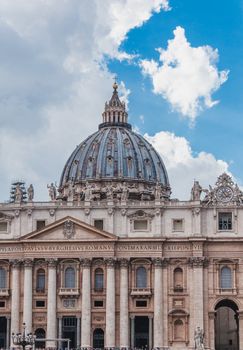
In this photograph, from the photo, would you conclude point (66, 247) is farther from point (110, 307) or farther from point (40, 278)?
point (110, 307)

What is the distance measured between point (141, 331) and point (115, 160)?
1718 inches

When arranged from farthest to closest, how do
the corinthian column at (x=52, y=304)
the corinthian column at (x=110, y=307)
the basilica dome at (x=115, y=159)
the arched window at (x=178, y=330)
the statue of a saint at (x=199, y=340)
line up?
the basilica dome at (x=115, y=159) → the corinthian column at (x=52, y=304) → the arched window at (x=178, y=330) → the corinthian column at (x=110, y=307) → the statue of a saint at (x=199, y=340)

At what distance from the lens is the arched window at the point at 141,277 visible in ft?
343

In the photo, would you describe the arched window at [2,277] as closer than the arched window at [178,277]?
No

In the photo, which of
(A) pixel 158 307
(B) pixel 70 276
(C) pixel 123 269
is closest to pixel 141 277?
(C) pixel 123 269

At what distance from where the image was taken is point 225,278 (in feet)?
341

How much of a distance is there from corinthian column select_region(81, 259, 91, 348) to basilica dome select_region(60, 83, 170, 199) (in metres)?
35.3

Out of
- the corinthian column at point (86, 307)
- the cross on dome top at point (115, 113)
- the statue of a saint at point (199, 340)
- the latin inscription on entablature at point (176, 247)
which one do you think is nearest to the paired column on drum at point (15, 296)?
the corinthian column at point (86, 307)

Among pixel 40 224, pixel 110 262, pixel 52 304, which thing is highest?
pixel 40 224

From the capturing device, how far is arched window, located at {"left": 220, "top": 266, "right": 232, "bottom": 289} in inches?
4085

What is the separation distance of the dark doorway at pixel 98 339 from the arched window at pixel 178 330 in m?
8.12

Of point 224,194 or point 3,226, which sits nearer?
point 224,194

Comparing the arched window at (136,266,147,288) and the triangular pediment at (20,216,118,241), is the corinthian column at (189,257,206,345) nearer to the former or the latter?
the arched window at (136,266,147,288)

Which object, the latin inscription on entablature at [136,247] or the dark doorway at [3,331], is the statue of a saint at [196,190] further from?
the dark doorway at [3,331]
